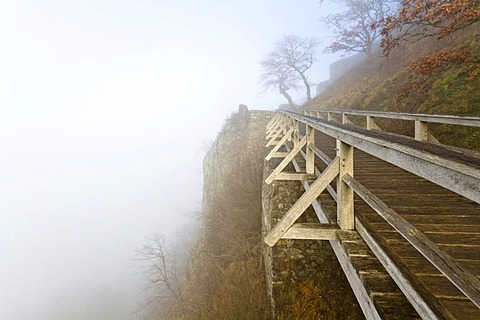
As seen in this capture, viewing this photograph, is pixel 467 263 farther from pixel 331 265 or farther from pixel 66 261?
pixel 66 261

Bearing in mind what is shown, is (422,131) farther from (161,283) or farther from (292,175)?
(161,283)

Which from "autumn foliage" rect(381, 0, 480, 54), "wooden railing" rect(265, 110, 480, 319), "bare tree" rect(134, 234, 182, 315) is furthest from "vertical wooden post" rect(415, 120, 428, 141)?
"bare tree" rect(134, 234, 182, 315)

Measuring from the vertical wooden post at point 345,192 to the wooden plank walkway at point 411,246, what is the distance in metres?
0.12

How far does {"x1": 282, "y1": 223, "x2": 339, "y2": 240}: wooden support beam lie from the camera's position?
278 cm

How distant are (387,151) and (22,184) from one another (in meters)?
210

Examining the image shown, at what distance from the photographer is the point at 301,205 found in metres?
2.75

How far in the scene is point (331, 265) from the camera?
4508 millimetres

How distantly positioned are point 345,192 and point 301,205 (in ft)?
1.62

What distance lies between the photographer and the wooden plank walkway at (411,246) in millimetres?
1792

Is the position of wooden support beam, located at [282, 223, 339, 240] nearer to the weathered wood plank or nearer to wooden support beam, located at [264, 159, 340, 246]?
wooden support beam, located at [264, 159, 340, 246]

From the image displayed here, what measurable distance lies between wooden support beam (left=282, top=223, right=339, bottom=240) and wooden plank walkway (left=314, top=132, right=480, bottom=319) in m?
0.14

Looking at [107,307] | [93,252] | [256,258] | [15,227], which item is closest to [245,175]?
[256,258]

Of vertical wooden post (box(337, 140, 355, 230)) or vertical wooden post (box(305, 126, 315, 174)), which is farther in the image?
vertical wooden post (box(305, 126, 315, 174))

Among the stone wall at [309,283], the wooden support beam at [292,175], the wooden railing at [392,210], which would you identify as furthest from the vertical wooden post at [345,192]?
the wooden support beam at [292,175]
